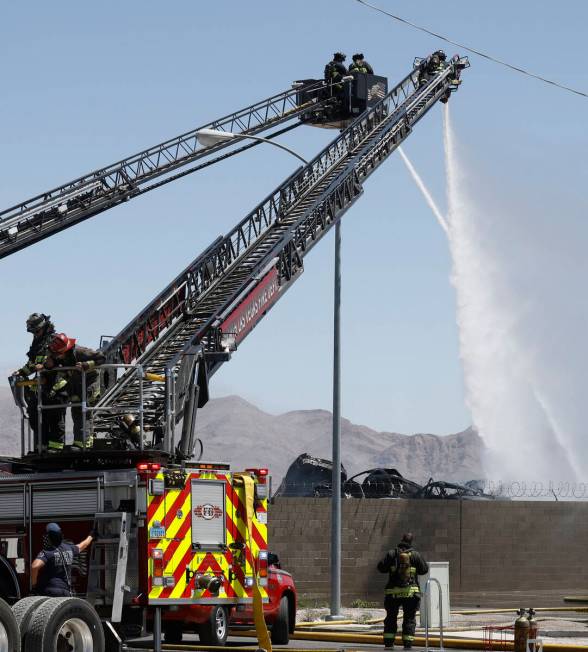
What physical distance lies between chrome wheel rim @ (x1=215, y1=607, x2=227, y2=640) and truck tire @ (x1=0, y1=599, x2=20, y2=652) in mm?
4125

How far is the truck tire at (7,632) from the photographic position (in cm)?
1308

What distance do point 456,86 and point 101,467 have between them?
19812 mm

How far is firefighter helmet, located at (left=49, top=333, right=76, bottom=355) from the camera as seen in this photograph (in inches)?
641

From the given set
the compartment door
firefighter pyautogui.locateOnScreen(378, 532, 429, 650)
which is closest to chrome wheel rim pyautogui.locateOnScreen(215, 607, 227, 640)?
the compartment door

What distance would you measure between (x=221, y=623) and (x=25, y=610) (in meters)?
3.90

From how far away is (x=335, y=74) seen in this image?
34125mm

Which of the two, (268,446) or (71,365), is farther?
(268,446)

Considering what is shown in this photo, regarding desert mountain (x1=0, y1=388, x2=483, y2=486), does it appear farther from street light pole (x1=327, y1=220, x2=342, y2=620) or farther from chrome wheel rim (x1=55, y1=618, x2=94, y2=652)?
chrome wheel rim (x1=55, y1=618, x2=94, y2=652)

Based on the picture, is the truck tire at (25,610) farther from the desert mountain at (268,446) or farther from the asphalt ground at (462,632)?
the desert mountain at (268,446)

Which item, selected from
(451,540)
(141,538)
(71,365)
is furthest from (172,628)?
(451,540)

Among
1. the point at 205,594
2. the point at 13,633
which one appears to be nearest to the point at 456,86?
the point at 205,594

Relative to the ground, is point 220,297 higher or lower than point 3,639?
higher

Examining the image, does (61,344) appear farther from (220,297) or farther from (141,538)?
(220,297)

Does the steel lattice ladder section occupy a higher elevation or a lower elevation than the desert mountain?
lower
